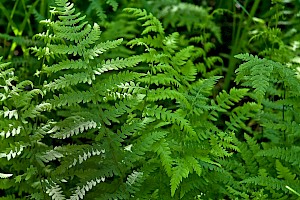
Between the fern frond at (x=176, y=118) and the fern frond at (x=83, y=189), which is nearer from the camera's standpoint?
the fern frond at (x=83, y=189)

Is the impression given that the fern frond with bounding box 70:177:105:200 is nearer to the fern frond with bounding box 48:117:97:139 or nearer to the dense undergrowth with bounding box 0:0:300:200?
the dense undergrowth with bounding box 0:0:300:200

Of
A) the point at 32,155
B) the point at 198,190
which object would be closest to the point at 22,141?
the point at 32,155

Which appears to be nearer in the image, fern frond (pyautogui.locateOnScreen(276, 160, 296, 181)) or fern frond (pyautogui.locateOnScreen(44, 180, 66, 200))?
fern frond (pyautogui.locateOnScreen(44, 180, 66, 200))

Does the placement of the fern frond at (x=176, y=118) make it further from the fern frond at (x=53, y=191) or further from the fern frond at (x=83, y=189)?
the fern frond at (x=53, y=191)

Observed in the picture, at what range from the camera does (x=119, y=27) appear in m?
3.30

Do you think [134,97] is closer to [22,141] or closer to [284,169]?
[22,141]

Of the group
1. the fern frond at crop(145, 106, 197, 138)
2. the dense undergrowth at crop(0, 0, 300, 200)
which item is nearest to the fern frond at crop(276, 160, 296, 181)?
the dense undergrowth at crop(0, 0, 300, 200)

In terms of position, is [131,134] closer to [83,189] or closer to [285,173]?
[83,189]

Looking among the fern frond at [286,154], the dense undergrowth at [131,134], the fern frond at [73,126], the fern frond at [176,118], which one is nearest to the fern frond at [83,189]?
the dense undergrowth at [131,134]

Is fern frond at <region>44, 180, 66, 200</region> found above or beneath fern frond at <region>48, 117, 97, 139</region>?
beneath

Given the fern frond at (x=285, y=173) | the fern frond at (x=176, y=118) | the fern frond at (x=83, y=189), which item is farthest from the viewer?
the fern frond at (x=285, y=173)

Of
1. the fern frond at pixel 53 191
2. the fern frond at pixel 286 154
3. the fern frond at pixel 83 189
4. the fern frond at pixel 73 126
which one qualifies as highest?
the fern frond at pixel 73 126

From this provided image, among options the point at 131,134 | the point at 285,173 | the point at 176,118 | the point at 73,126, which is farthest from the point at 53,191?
the point at 285,173

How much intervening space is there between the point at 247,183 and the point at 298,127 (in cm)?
37
